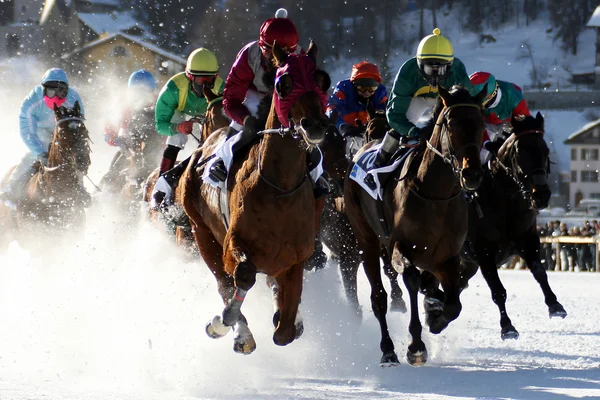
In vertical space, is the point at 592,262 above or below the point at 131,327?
below

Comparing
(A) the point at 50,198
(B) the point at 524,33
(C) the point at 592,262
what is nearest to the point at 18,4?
(B) the point at 524,33

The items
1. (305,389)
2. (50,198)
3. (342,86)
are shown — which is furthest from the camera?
(50,198)

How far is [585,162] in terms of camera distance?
74312 mm

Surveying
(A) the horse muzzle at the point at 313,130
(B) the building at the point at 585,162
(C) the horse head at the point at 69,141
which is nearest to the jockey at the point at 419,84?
(A) the horse muzzle at the point at 313,130

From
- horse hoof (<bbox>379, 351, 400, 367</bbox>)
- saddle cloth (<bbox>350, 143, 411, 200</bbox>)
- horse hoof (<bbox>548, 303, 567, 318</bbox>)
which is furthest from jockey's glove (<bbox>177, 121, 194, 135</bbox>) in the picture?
horse hoof (<bbox>548, 303, 567, 318</bbox>)

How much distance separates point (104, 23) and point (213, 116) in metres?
78.6

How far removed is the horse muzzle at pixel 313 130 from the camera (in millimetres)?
6270

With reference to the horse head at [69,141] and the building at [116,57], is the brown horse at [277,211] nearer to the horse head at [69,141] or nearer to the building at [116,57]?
the horse head at [69,141]

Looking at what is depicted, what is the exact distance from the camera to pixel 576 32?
361 ft

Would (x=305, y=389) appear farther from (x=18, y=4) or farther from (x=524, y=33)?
(x=524, y=33)

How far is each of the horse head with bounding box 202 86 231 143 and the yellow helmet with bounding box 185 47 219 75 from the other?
361 millimetres

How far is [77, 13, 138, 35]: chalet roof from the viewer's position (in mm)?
81562

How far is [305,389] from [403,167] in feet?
6.73

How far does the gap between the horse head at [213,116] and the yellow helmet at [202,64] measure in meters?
0.36
